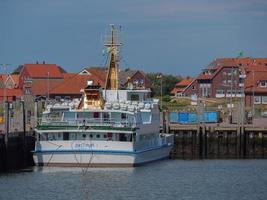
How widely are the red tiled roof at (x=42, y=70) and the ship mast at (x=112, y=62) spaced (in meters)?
87.9

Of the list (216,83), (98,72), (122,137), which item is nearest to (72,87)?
(98,72)

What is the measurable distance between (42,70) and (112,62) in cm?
9353

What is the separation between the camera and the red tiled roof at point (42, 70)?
170 m

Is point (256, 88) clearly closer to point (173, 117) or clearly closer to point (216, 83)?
point (216, 83)

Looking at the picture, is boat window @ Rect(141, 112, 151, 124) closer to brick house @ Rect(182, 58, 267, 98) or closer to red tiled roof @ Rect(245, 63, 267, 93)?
red tiled roof @ Rect(245, 63, 267, 93)

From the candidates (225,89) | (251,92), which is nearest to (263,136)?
(251,92)

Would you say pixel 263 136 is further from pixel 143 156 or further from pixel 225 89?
pixel 225 89

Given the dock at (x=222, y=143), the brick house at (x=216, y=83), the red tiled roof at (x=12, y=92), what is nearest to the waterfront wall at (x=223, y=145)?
the dock at (x=222, y=143)

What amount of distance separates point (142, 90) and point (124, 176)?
1450 cm

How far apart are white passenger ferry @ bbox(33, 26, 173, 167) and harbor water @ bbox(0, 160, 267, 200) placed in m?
0.84

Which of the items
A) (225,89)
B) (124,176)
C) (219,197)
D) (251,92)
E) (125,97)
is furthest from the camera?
(225,89)

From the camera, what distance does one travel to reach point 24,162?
7325 cm

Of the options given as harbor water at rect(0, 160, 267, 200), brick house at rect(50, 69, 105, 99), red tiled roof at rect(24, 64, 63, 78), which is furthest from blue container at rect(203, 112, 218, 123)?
red tiled roof at rect(24, 64, 63, 78)

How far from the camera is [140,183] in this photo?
207ft
